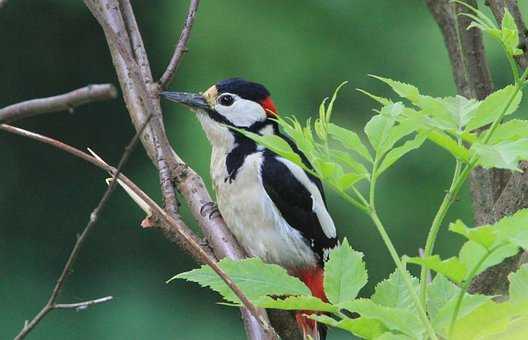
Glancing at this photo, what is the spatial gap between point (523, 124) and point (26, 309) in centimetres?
443

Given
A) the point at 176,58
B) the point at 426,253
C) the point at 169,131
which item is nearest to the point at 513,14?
the point at 176,58

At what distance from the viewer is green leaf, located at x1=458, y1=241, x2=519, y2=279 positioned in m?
0.75

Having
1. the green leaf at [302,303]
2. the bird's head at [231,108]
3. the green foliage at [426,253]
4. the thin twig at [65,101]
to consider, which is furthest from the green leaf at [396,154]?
the bird's head at [231,108]

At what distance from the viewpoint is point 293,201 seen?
211cm

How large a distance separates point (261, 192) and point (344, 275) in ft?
3.91

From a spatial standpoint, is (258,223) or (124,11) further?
(258,223)

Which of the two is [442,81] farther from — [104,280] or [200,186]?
[200,186]

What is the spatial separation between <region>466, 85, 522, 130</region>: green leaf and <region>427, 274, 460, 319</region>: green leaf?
0.38 ft

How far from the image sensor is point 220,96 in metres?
2.13

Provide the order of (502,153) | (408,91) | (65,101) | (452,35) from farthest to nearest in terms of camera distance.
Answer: (452,35), (408,91), (502,153), (65,101)

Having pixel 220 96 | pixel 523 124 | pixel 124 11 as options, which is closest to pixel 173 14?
pixel 220 96

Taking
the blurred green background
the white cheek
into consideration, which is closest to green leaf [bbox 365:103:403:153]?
the white cheek

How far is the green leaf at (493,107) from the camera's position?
0.84 metres

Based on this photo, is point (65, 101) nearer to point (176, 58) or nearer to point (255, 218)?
point (176, 58)
